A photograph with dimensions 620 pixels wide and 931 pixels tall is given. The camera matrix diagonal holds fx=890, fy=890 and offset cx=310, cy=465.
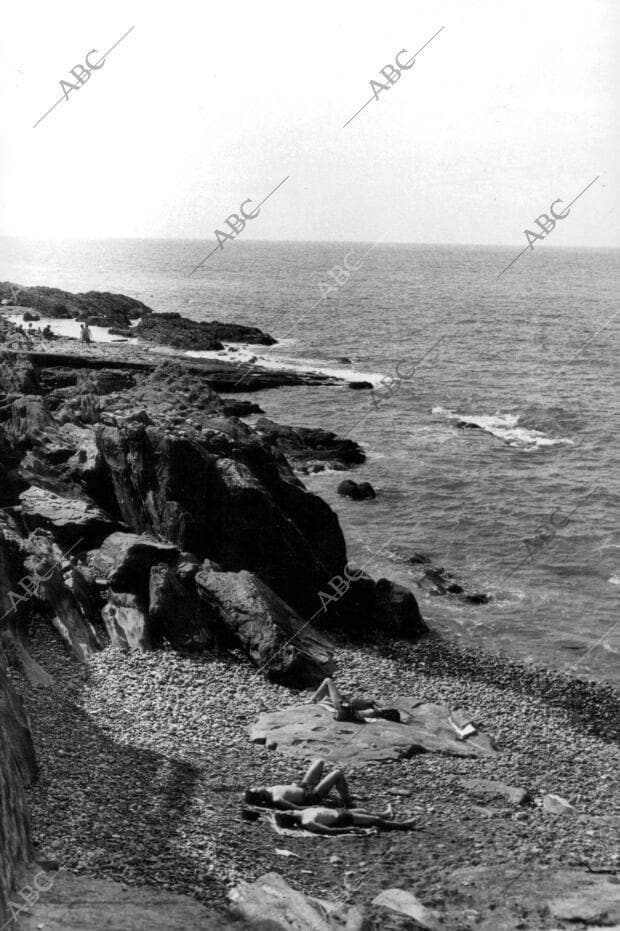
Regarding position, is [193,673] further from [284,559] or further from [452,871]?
[452,871]

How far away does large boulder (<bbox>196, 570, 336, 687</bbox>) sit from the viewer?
69.6ft

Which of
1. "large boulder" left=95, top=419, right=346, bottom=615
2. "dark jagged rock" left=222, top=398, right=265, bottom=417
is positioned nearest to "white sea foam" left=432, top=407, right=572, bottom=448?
"dark jagged rock" left=222, top=398, right=265, bottom=417

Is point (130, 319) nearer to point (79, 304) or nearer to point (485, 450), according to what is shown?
point (79, 304)

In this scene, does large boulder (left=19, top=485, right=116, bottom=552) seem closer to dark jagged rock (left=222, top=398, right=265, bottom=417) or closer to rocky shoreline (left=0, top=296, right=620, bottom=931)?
rocky shoreline (left=0, top=296, right=620, bottom=931)

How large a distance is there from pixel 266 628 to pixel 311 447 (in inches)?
944

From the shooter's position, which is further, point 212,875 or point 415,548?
point 415,548

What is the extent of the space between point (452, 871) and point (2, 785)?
22.3 feet

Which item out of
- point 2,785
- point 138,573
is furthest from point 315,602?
point 2,785

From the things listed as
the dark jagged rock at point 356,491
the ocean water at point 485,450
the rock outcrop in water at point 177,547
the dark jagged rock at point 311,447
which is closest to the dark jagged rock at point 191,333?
the ocean water at point 485,450

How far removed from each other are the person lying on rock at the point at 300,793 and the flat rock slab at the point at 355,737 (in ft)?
6.00

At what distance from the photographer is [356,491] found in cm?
3819

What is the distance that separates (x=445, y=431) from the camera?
1984 inches

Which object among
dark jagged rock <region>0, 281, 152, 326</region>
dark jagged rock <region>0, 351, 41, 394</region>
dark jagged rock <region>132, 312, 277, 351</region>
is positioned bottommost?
dark jagged rock <region>0, 351, 41, 394</region>

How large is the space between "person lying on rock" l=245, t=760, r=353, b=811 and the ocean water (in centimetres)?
1103
